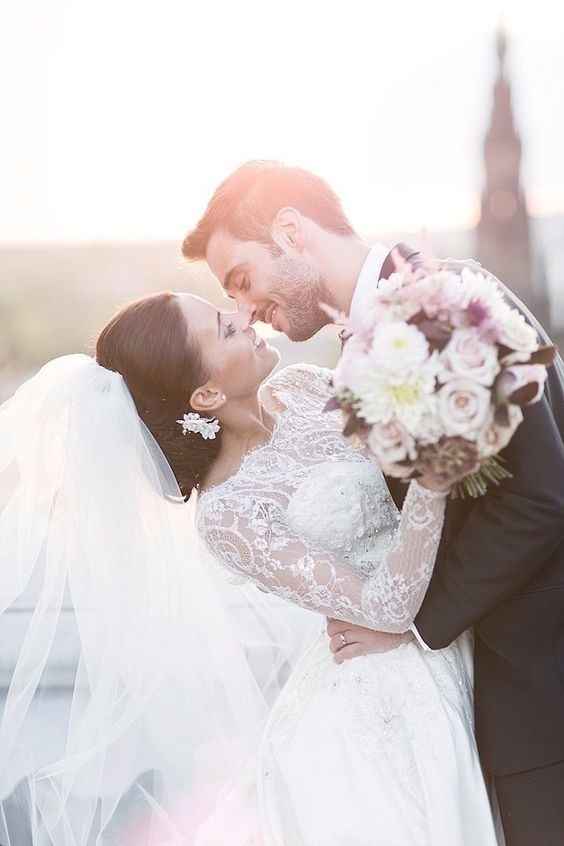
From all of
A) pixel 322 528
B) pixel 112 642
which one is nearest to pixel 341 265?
pixel 322 528

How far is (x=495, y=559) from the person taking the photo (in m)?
2.68

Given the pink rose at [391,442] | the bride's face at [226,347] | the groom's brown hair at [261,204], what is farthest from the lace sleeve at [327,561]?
the groom's brown hair at [261,204]

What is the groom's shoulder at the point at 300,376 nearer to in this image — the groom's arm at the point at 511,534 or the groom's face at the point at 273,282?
the groom's face at the point at 273,282

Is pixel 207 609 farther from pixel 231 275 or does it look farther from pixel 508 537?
pixel 508 537

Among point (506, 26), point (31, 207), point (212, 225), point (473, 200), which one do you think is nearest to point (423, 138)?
point (473, 200)

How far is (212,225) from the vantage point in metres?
3.48

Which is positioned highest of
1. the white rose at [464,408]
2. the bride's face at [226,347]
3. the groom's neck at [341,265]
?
the white rose at [464,408]

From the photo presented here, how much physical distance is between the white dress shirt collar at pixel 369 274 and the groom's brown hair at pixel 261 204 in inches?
10.5

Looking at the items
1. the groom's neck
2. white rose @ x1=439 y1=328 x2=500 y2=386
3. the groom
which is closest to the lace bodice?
the groom

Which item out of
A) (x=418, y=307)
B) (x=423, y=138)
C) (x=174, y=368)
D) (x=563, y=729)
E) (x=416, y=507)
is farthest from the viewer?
(x=423, y=138)

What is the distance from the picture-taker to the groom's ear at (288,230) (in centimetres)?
341

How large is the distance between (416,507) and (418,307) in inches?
21.9

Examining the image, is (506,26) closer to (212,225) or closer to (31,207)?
(31,207)

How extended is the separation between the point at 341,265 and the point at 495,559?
1076mm
